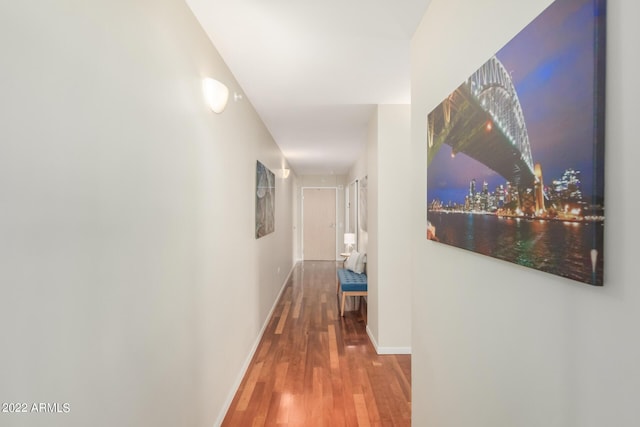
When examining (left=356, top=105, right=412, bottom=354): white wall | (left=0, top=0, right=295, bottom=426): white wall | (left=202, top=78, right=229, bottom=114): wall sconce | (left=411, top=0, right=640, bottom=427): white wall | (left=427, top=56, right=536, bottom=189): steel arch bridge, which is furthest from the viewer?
(left=356, top=105, right=412, bottom=354): white wall

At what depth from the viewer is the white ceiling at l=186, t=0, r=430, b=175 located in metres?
1.58

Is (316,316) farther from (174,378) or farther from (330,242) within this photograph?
(330,242)

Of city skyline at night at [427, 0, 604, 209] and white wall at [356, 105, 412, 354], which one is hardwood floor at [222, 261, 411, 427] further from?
city skyline at night at [427, 0, 604, 209]

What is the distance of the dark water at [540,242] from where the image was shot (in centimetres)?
61

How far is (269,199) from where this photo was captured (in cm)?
392

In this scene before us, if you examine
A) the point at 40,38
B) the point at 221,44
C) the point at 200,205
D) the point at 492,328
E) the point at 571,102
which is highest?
the point at 221,44

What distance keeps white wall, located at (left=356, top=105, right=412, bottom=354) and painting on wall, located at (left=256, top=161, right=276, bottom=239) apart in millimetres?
1237

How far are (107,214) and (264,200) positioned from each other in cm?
262

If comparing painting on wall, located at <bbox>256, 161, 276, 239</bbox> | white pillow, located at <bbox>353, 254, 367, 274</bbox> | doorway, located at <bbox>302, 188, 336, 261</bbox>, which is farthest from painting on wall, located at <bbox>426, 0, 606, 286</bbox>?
doorway, located at <bbox>302, 188, 336, 261</bbox>

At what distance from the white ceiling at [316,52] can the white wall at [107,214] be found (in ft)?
0.78

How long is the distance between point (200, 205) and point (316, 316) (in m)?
2.80

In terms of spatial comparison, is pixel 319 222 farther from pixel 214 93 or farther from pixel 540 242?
pixel 540 242

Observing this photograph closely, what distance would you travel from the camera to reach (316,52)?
6.57 feet

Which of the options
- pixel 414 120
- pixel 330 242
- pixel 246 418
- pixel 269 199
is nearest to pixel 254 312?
pixel 246 418
